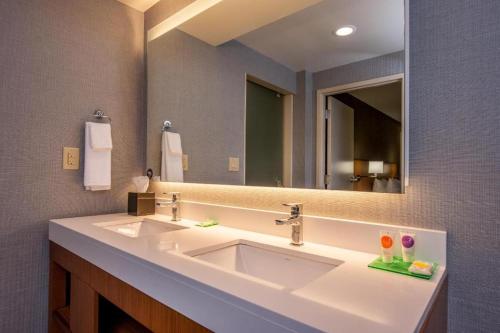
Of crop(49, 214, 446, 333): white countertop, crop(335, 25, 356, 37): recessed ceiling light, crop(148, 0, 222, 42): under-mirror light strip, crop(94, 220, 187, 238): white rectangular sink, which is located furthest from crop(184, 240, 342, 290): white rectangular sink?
crop(148, 0, 222, 42): under-mirror light strip

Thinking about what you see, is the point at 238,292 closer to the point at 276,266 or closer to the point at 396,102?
the point at 276,266

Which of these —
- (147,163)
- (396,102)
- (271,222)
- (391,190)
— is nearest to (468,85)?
(396,102)

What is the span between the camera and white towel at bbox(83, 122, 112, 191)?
1.45 meters

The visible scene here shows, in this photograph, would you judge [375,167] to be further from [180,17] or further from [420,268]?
[180,17]

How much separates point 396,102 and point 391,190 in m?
0.27

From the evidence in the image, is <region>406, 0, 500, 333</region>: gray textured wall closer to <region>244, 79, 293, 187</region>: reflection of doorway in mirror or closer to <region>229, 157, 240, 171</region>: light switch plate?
<region>244, 79, 293, 187</region>: reflection of doorway in mirror

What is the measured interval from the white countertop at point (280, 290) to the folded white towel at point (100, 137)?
629mm

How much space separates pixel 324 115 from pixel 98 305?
103cm

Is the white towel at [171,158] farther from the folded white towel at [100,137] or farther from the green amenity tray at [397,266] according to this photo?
the green amenity tray at [397,266]

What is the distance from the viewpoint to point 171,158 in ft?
5.17

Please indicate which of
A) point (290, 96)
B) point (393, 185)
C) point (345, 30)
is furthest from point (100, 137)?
point (393, 185)

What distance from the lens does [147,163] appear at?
171 cm

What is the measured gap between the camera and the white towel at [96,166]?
4.75 ft

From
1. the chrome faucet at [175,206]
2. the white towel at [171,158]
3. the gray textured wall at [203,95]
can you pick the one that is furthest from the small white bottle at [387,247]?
the white towel at [171,158]
